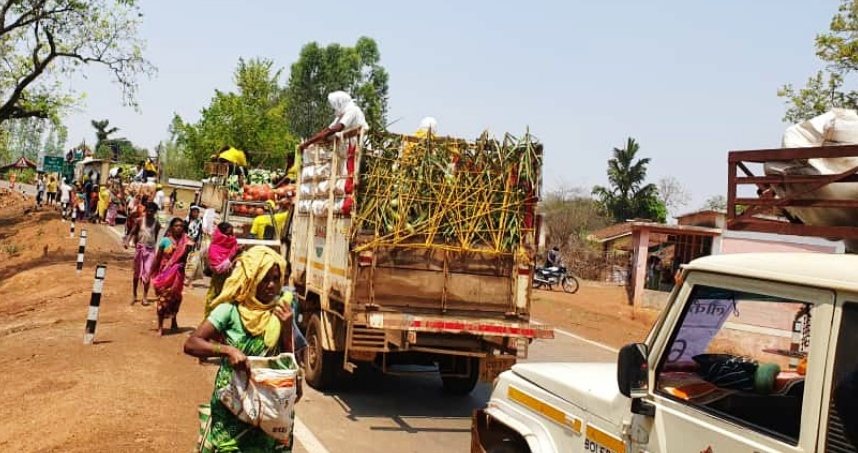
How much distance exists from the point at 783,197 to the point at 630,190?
4965 cm

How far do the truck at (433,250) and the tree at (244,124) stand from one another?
32033mm

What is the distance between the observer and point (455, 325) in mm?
7203

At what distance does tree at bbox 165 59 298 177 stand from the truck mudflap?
107ft

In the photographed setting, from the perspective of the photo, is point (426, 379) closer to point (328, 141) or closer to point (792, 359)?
point (328, 141)

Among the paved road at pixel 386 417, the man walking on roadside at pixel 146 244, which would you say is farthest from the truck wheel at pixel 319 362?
the man walking on roadside at pixel 146 244

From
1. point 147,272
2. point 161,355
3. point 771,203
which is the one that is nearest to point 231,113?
point 147,272

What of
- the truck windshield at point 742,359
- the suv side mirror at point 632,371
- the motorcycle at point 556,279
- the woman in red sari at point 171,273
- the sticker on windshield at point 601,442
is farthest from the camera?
the motorcycle at point 556,279

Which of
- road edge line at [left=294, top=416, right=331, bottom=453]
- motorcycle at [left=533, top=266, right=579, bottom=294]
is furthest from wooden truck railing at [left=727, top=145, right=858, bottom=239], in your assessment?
motorcycle at [left=533, top=266, right=579, bottom=294]

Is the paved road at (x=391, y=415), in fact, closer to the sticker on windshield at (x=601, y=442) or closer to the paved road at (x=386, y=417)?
the paved road at (x=386, y=417)

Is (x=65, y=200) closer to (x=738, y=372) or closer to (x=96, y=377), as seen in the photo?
(x=96, y=377)

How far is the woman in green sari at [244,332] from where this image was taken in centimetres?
389

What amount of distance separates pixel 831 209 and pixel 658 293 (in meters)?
23.8

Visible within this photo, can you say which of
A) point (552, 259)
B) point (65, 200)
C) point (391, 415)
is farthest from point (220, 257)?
point (65, 200)

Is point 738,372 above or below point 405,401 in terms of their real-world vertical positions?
above
